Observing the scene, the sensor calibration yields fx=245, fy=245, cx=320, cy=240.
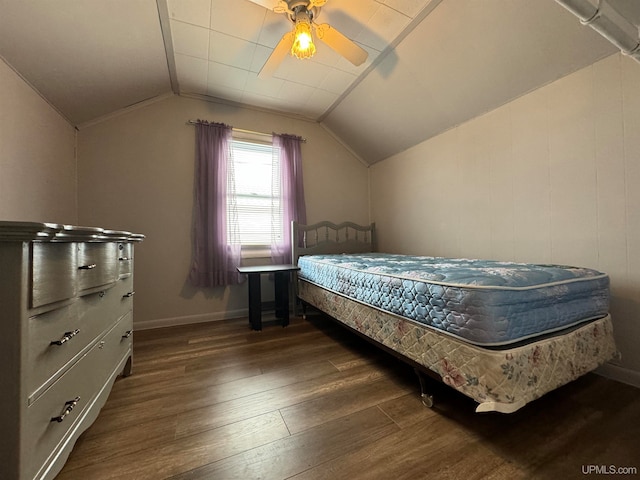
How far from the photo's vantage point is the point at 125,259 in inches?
56.4

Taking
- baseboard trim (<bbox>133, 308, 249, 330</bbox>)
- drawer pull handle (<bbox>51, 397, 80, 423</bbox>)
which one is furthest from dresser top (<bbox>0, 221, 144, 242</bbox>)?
baseboard trim (<bbox>133, 308, 249, 330</bbox>)

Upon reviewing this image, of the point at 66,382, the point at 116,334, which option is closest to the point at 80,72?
the point at 116,334

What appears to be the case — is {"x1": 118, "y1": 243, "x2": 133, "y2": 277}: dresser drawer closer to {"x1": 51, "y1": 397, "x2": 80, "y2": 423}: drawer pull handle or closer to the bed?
{"x1": 51, "y1": 397, "x2": 80, "y2": 423}: drawer pull handle

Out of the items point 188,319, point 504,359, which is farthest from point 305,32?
point 188,319

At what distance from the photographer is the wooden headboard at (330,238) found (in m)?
3.03

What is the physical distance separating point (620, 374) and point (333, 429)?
174 centimetres

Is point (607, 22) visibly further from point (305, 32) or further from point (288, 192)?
point (288, 192)

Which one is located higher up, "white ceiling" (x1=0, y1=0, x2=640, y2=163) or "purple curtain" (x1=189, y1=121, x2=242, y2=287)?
"white ceiling" (x1=0, y1=0, x2=640, y2=163)

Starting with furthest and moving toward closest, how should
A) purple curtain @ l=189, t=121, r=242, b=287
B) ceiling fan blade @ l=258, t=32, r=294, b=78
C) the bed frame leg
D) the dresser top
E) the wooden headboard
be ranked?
the wooden headboard, purple curtain @ l=189, t=121, r=242, b=287, ceiling fan blade @ l=258, t=32, r=294, b=78, the bed frame leg, the dresser top

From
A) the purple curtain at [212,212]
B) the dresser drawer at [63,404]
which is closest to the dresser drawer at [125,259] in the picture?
the dresser drawer at [63,404]

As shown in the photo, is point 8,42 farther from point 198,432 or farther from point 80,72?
point 198,432

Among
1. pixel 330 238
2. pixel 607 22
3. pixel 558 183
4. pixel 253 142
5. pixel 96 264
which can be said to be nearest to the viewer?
pixel 607 22

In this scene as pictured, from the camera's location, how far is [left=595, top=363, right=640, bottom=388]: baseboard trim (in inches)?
54.7

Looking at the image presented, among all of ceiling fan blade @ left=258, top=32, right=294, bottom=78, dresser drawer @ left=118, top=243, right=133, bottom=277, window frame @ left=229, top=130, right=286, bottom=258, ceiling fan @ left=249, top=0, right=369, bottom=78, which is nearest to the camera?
dresser drawer @ left=118, top=243, right=133, bottom=277
